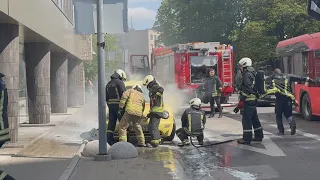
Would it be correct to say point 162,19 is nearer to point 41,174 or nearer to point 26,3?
point 26,3

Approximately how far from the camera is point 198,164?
29.6 ft

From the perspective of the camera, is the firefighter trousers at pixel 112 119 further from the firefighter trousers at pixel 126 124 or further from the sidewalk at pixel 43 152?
the sidewalk at pixel 43 152

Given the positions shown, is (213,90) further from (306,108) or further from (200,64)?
(306,108)

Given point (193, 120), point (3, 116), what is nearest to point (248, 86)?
point (193, 120)

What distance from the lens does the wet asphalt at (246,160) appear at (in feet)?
26.0

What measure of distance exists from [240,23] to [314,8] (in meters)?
43.1

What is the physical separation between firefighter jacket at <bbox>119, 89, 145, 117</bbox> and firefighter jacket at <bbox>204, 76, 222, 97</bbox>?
7.22m

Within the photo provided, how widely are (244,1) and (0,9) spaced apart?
38612 millimetres

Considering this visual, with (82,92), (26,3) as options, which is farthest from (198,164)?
(82,92)

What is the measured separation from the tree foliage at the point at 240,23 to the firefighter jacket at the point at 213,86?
24.2 m

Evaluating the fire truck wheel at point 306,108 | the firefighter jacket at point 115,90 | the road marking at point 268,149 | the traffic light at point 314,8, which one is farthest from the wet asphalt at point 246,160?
the fire truck wheel at point 306,108

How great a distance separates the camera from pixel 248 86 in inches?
443

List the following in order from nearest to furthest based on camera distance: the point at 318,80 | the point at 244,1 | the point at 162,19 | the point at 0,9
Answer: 1. the point at 0,9
2. the point at 318,80
3. the point at 244,1
4. the point at 162,19

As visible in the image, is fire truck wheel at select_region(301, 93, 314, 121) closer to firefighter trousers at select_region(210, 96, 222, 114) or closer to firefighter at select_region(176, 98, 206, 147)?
firefighter trousers at select_region(210, 96, 222, 114)
